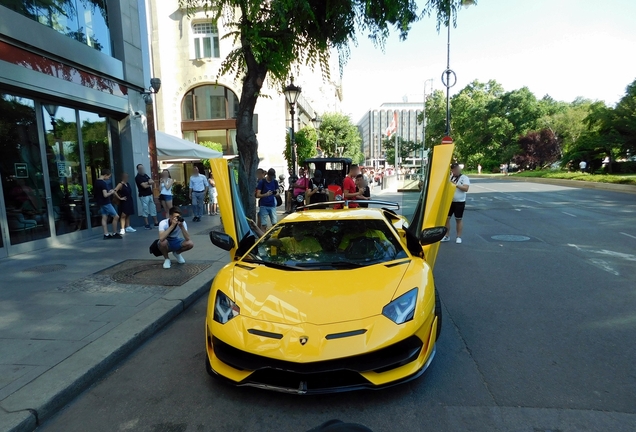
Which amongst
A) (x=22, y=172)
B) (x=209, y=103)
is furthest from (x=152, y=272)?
(x=209, y=103)

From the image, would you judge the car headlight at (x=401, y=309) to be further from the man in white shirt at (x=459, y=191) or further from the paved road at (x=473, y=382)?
the man in white shirt at (x=459, y=191)

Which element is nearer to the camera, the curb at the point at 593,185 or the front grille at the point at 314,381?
the front grille at the point at 314,381

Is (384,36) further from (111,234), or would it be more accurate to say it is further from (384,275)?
(111,234)

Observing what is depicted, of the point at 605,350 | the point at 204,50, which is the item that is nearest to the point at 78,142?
the point at 605,350

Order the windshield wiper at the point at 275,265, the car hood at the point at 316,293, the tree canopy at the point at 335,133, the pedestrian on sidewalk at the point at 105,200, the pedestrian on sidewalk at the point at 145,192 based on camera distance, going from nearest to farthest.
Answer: the car hood at the point at 316,293 → the windshield wiper at the point at 275,265 → the pedestrian on sidewalk at the point at 105,200 → the pedestrian on sidewalk at the point at 145,192 → the tree canopy at the point at 335,133

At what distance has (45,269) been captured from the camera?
697 cm

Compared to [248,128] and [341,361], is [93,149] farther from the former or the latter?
[341,361]

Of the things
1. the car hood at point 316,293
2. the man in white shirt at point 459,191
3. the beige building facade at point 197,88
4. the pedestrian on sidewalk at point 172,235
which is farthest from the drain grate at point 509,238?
the beige building facade at point 197,88

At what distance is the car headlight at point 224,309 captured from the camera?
3113 millimetres

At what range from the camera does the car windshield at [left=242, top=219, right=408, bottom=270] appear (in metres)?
3.85

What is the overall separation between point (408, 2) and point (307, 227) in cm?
598

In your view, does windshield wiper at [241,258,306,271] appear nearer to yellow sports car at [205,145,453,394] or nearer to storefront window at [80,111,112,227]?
yellow sports car at [205,145,453,394]

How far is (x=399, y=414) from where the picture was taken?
2.78 m

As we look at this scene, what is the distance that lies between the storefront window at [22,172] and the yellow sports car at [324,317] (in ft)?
22.7
